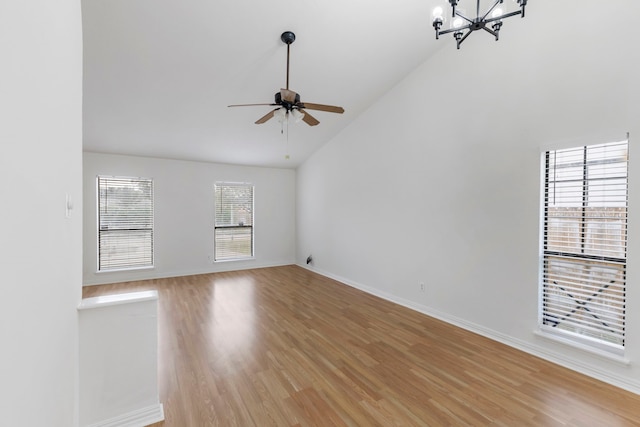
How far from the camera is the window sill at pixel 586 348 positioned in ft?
8.00

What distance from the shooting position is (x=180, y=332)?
341cm

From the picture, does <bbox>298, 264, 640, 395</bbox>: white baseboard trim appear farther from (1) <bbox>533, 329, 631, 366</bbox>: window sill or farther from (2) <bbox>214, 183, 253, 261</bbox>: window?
(2) <bbox>214, 183, 253, 261</bbox>: window

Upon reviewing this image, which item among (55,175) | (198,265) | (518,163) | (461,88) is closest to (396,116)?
(461,88)

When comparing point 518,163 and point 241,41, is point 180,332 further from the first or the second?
point 518,163

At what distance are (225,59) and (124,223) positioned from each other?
409cm

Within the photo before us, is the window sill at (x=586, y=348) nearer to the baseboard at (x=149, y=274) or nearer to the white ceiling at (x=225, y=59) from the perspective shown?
the white ceiling at (x=225, y=59)

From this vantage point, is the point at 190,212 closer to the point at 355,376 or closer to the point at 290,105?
the point at 290,105

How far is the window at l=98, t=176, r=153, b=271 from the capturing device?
5492mm

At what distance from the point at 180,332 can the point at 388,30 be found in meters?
4.46

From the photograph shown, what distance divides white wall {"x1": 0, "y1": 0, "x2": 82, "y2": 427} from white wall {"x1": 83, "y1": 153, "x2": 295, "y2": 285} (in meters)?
5.02

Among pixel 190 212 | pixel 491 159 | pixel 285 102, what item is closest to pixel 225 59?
pixel 285 102

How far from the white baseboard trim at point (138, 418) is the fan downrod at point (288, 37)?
12.2 ft

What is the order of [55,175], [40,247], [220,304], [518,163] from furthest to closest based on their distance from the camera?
[220,304]
[518,163]
[55,175]
[40,247]

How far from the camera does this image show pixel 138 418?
1.98m
